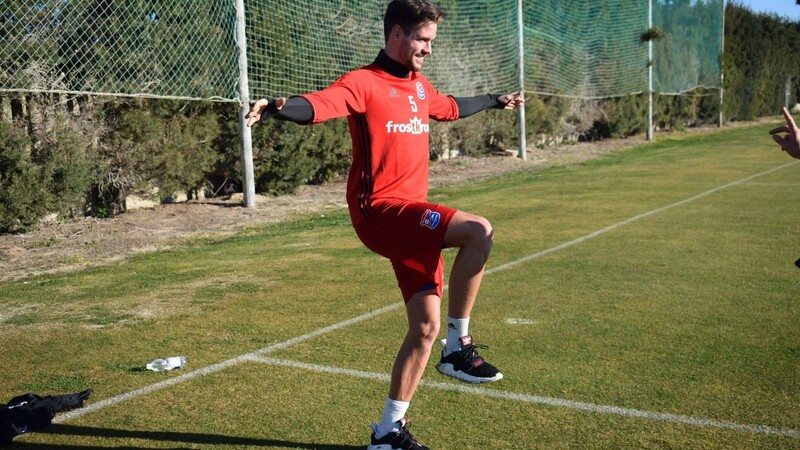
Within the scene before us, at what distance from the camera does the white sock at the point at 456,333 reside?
467cm

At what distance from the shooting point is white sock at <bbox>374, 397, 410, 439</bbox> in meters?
4.26

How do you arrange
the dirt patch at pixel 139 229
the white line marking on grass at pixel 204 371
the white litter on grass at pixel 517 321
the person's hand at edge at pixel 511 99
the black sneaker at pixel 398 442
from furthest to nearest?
the dirt patch at pixel 139 229, the white litter on grass at pixel 517 321, the person's hand at edge at pixel 511 99, the white line marking on grass at pixel 204 371, the black sneaker at pixel 398 442

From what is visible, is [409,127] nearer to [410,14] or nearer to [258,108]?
[410,14]

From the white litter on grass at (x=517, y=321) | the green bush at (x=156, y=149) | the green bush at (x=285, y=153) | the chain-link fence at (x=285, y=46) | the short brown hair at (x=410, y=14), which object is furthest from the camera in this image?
the green bush at (x=285, y=153)

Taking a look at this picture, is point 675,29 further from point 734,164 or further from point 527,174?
point 527,174

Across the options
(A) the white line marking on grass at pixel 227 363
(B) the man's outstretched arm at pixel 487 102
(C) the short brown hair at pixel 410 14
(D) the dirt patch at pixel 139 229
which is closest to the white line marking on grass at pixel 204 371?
(A) the white line marking on grass at pixel 227 363

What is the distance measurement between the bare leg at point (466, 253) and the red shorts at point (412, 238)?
6cm

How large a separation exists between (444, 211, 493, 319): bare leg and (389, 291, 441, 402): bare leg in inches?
10.2

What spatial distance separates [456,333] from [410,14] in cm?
174

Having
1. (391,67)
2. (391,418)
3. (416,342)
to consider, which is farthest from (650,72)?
(391,418)


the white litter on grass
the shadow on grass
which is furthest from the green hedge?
the white litter on grass

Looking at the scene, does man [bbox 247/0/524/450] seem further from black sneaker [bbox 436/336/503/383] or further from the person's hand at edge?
the person's hand at edge

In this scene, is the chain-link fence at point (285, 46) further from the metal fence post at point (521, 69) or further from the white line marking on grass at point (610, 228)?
the white line marking on grass at point (610, 228)

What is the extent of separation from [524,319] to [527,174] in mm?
13353
